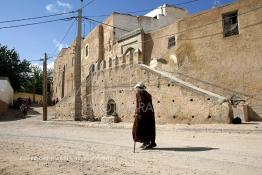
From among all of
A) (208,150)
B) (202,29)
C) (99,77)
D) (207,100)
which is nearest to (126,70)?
(99,77)

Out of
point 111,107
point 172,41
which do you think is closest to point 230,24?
point 172,41

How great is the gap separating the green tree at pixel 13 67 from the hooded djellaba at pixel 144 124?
133 ft

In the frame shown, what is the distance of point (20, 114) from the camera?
3097 cm

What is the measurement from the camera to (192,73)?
1952 centimetres

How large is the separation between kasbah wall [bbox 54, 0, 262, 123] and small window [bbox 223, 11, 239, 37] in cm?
31

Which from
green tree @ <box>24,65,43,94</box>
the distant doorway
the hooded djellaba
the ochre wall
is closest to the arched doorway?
the distant doorway

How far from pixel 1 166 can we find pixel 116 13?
2631 centimetres

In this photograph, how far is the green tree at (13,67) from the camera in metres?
43.2

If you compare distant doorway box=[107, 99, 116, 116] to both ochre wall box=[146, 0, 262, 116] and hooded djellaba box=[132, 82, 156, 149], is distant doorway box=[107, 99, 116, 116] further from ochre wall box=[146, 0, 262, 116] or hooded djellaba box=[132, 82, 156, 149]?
hooded djellaba box=[132, 82, 156, 149]

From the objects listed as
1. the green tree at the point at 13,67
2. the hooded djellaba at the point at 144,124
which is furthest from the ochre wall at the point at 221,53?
the green tree at the point at 13,67

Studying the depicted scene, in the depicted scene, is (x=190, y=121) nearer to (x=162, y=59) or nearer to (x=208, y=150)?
(x=208, y=150)

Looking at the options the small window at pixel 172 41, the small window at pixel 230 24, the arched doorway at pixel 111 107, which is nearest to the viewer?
the small window at pixel 230 24

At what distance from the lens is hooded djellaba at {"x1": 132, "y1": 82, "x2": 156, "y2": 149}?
284 inches

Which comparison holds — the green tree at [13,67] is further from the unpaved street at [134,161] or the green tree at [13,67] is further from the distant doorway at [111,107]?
the unpaved street at [134,161]
